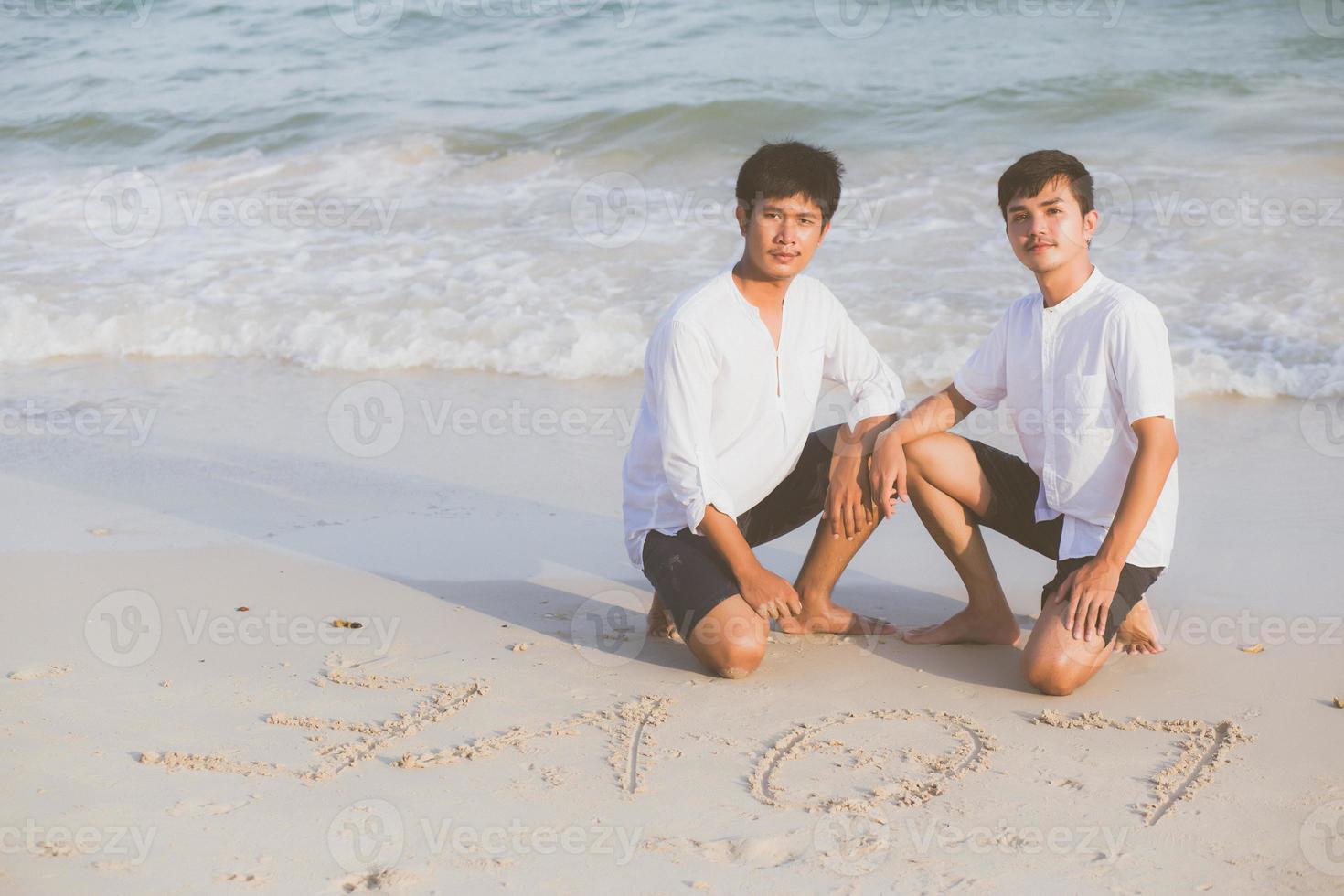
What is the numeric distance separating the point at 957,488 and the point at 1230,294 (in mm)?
3855

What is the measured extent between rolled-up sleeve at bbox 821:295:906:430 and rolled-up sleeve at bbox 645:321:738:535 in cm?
48

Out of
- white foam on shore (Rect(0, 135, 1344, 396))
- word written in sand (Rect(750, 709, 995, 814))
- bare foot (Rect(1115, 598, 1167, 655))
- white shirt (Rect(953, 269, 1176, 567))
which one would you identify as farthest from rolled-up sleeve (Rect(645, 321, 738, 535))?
white foam on shore (Rect(0, 135, 1344, 396))

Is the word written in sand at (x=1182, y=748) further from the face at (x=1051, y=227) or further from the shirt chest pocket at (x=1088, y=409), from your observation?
the face at (x=1051, y=227)

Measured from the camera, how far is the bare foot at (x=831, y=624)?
3557 millimetres

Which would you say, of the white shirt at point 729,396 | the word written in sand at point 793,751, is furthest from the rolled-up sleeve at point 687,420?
the word written in sand at point 793,751

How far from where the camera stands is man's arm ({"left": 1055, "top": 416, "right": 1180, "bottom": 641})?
3.06 m

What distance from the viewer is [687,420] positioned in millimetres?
3256

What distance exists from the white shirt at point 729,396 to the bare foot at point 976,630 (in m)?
0.60

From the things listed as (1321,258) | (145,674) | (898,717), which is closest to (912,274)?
(1321,258)

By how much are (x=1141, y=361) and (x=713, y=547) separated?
1166mm

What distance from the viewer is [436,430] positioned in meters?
5.36

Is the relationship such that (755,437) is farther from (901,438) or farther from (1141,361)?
(1141,361)

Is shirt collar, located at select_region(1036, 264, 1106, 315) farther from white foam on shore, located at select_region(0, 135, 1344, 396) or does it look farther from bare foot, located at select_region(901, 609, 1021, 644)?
white foam on shore, located at select_region(0, 135, 1344, 396)

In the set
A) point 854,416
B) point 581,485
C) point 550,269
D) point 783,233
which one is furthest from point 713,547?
point 550,269
